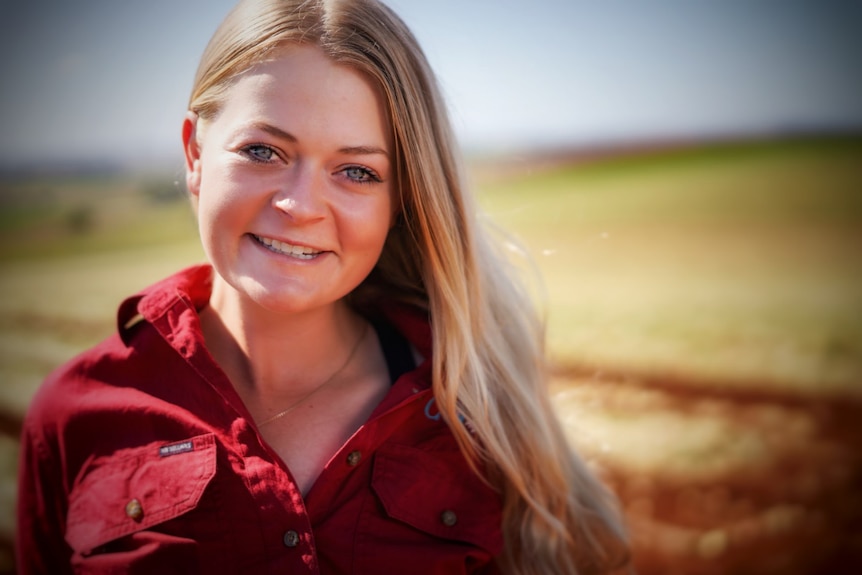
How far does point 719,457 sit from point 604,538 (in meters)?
1.45

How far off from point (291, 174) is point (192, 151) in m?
0.35

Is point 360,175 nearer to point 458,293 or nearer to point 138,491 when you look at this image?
point 458,293

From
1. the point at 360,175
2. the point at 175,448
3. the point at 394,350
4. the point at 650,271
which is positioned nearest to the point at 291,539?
the point at 175,448

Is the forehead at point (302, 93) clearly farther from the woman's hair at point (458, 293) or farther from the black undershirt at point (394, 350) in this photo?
the black undershirt at point (394, 350)

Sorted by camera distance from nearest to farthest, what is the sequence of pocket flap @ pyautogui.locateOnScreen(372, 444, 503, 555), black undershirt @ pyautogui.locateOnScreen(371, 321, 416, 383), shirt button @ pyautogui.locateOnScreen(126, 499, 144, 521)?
shirt button @ pyautogui.locateOnScreen(126, 499, 144, 521), pocket flap @ pyautogui.locateOnScreen(372, 444, 503, 555), black undershirt @ pyautogui.locateOnScreen(371, 321, 416, 383)

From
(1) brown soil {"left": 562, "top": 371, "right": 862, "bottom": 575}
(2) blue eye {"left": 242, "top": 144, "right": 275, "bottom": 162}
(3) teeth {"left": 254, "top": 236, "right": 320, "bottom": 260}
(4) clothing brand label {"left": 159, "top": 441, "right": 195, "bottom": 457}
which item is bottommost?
(1) brown soil {"left": 562, "top": 371, "right": 862, "bottom": 575}

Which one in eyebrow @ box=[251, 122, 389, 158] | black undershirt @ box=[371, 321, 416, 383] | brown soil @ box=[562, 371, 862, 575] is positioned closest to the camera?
eyebrow @ box=[251, 122, 389, 158]

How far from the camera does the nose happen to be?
1441mm

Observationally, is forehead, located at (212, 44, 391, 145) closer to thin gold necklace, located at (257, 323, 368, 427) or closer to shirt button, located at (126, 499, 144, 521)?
thin gold necklace, located at (257, 323, 368, 427)

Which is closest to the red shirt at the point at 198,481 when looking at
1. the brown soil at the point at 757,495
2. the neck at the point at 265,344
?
the neck at the point at 265,344

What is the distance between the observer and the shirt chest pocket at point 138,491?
152cm

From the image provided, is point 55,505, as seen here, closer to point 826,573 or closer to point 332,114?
point 332,114

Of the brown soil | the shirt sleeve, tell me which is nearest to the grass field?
the brown soil

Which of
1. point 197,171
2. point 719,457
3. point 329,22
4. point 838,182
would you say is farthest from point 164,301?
point 838,182
